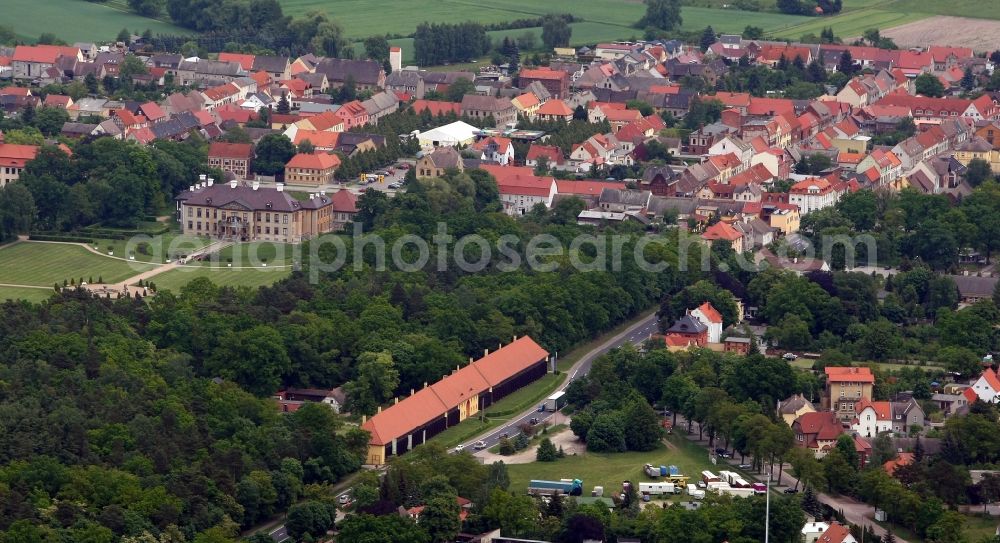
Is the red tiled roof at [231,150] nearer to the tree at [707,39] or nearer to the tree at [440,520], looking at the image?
the tree at [707,39]

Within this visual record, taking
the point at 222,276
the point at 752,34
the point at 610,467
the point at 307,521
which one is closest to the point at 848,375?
the point at 610,467

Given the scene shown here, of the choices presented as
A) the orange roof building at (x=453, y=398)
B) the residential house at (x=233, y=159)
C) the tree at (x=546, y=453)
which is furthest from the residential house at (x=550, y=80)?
the tree at (x=546, y=453)

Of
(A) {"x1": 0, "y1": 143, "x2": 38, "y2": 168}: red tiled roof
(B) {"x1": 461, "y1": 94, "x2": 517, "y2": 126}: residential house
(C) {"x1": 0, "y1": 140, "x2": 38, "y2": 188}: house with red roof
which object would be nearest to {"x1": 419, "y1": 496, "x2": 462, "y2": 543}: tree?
(C) {"x1": 0, "y1": 140, "x2": 38, "y2": 188}: house with red roof

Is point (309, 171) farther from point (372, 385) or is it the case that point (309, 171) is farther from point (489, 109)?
point (372, 385)

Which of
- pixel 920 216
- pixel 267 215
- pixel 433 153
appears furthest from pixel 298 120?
pixel 920 216

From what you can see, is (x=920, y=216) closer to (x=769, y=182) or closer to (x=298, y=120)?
(x=769, y=182)

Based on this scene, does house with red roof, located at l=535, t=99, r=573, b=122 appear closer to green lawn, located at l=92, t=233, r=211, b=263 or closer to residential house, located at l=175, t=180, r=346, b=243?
residential house, located at l=175, t=180, r=346, b=243
